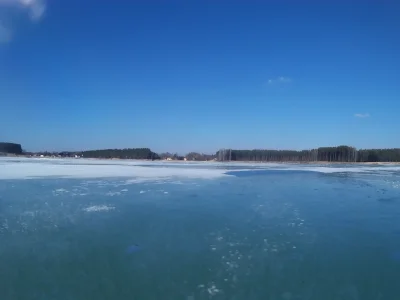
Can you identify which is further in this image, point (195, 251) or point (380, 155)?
point (380, 155)

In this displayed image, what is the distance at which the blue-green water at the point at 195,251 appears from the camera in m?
3.56

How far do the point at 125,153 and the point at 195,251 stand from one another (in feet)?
251

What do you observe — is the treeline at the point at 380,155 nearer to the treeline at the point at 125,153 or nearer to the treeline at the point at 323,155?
the treeline at the point at 323,155

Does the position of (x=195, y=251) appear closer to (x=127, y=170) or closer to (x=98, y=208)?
(x=98, y=208)

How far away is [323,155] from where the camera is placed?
68.5m

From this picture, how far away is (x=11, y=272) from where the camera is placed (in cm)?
386

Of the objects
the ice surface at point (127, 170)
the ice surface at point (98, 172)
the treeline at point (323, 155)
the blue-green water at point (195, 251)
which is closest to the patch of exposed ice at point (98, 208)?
the blue-green water at point (195, 251)

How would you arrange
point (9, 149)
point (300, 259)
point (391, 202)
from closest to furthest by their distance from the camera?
point (300, 259), point (391, 202), point (9, 149)

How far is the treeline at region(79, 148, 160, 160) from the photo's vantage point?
245ft

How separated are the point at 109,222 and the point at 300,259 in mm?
3583

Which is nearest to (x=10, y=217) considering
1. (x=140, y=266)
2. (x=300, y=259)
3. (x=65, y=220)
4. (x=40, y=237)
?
(x=65, y=220)

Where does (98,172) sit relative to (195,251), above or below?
above

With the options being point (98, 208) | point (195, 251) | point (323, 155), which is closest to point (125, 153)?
point (323, 155)

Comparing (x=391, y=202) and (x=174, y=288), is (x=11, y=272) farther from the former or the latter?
(x=391, y=202)
